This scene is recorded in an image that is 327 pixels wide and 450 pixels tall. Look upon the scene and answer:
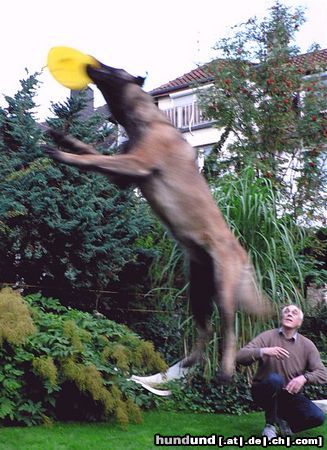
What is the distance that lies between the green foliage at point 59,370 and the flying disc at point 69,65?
10.4 feet

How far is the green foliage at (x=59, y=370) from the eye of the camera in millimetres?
5820

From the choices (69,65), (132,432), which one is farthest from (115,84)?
(132,432)

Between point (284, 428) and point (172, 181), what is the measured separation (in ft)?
12.2

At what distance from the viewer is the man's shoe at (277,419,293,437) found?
6078 millimetres

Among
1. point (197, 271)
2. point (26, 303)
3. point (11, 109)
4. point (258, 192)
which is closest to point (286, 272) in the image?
point (258, 192)

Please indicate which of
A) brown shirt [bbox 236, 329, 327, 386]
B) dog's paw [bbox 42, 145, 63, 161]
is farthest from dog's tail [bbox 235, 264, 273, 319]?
brown shirt [bbox 236, 329, 327, 386]

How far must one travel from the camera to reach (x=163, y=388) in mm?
7379

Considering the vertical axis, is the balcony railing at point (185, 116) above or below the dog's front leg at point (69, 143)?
above

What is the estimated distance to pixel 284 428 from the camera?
20.0 feet

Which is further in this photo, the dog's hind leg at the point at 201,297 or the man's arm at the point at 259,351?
the man's arm at the point at 259,351

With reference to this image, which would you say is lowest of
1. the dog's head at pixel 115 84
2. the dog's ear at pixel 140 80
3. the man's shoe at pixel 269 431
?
the man's shoe at pixel 269 431

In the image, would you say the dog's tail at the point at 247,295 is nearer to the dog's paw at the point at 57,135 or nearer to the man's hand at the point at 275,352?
the dog's paw at the point at 57,135

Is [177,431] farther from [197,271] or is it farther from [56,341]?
[197,271]

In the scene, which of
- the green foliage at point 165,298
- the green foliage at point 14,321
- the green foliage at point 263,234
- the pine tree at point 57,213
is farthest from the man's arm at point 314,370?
the pine tree at point 57,213
